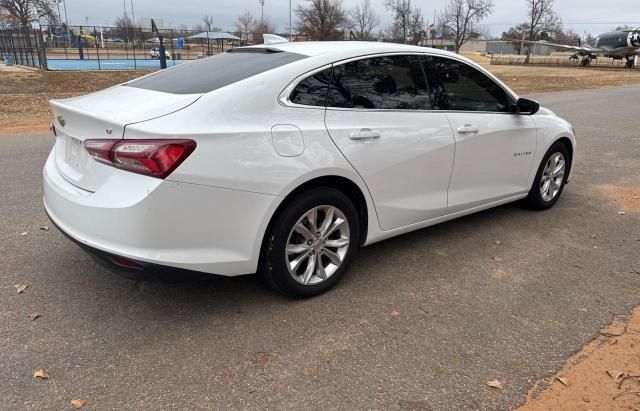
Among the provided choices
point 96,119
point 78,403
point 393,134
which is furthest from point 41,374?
point 393,134

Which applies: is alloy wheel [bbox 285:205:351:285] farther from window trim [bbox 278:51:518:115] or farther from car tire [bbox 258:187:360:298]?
window trim [bbox 278:51:518:115]

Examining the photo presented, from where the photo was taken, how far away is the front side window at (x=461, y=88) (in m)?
4.14

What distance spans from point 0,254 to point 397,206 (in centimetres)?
309

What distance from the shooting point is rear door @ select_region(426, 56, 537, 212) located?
4.20m

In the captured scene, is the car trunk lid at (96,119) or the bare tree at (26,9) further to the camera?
the bare tree at (26,9)

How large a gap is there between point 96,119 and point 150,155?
50cm

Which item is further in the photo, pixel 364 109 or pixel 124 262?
pixel 364 109


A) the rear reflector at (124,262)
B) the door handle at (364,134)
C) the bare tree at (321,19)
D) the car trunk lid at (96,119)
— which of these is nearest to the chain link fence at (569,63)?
the bare tree at (321,19)

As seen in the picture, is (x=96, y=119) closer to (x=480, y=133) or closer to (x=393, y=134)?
(x=393, y=134)

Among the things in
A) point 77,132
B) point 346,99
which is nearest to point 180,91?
point 77,132

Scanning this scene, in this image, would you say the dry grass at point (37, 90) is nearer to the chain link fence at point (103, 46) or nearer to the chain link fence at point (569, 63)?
the chain link fence at point (103, 46)

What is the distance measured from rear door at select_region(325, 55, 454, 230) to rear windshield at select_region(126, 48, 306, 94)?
465 mm

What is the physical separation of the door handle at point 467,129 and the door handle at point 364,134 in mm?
904

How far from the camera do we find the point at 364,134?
3539mm
